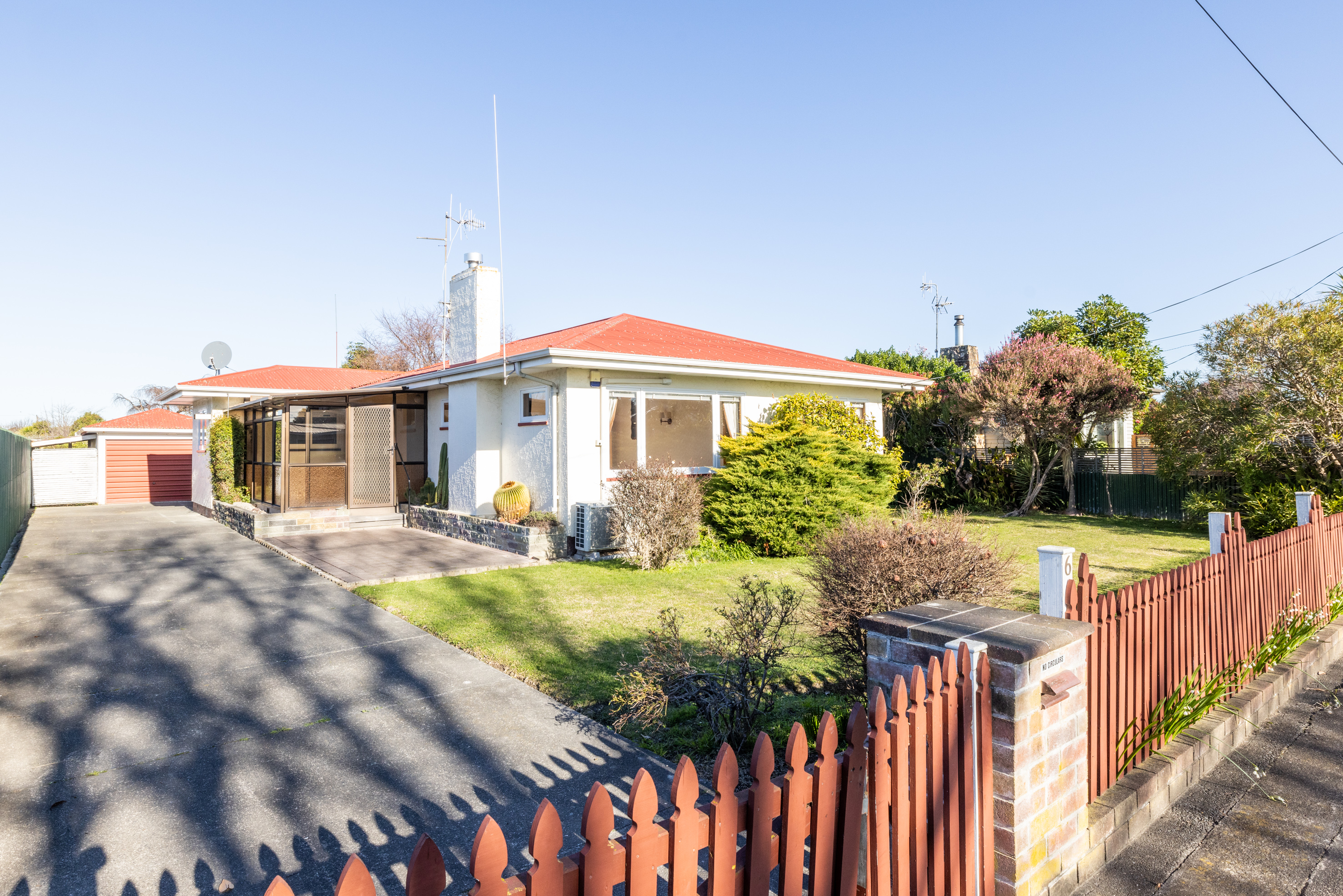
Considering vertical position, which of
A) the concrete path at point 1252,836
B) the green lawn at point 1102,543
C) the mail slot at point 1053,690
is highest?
the mail slot at point 1053,690

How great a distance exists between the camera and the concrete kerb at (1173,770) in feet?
9.10

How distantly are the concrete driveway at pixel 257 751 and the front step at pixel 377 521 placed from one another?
655cm

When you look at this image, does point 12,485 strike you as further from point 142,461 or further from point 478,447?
point 478,447

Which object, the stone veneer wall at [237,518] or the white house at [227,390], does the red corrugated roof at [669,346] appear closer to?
the white house at [227,390]

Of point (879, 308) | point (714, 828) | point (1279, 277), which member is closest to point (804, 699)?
point (714, 828)

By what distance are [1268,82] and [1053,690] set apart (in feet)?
39.7

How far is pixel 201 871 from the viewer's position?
9.16 feet

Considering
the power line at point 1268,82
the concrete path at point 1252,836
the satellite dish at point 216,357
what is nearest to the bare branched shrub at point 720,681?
the concrete path at point 1252,836

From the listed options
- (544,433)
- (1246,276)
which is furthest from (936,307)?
(544,433)

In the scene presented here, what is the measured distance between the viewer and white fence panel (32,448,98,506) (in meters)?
21.9

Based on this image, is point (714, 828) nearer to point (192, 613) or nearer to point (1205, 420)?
point (192, 613)

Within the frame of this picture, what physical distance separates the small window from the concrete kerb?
382 inches

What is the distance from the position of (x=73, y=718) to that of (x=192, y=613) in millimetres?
2988

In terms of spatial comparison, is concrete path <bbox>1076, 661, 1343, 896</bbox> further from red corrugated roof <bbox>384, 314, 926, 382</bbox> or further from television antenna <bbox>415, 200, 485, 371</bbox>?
television antenna <bbox>415, 200, 485, 371</bbox>
